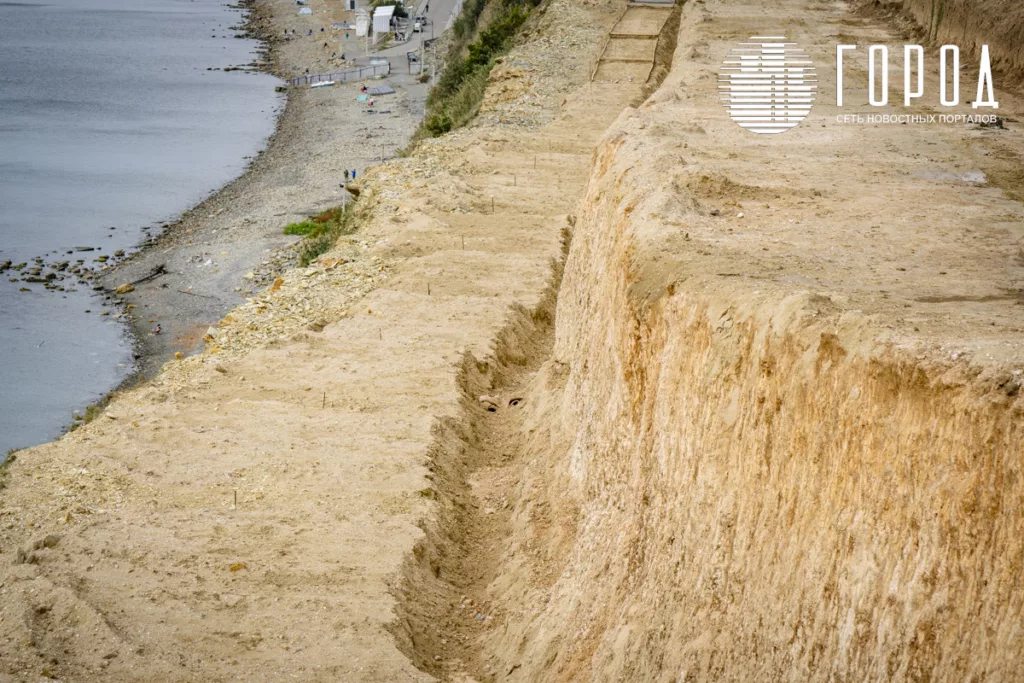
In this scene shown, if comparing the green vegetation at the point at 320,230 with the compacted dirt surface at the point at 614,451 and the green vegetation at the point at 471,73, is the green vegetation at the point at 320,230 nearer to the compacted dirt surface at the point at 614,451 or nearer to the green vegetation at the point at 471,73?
the compacted dirt surface at the point at 614,451

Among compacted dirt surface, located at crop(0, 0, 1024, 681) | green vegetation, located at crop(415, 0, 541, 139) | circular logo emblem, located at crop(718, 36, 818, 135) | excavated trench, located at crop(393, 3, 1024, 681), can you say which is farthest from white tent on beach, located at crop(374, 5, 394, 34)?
excavated trench, located at crop(393, 3, 1024, 681)

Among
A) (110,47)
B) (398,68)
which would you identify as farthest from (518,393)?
(110,47)

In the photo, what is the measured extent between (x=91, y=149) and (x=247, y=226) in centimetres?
1359

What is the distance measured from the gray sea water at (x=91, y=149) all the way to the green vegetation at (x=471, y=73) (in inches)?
343

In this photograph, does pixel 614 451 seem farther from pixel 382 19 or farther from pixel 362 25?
pixel 382 19

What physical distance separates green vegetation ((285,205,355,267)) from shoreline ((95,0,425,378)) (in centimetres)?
59

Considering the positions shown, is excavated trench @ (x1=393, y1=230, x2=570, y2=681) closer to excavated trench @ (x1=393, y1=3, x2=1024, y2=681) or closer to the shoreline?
excavated trench @ (x1=393, y1=3, x2=1024, y2=681)

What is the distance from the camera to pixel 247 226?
1340 inches

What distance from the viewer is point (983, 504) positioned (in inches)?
240

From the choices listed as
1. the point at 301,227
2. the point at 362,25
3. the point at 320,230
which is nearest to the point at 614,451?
the point at 320,230

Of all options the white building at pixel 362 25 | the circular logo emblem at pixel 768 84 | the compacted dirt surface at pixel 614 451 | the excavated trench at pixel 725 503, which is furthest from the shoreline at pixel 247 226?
the excavated trench at pixel 725 503

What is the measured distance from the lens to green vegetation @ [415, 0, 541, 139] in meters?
32.9

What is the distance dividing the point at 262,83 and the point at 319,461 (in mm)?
45967

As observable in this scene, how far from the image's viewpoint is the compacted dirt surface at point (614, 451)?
6.62m
